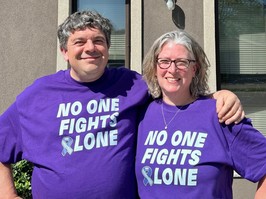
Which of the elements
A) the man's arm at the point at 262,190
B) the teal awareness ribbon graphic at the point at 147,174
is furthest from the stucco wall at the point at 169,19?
the man's arm at the point at 262,190

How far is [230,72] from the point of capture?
5.41 metres

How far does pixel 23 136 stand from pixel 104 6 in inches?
155

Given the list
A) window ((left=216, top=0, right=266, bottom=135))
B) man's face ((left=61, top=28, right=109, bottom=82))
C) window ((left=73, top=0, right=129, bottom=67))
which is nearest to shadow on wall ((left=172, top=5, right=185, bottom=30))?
window ((left=216, top=0, right=266, bottom=135))

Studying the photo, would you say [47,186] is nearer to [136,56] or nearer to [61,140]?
[61,140]

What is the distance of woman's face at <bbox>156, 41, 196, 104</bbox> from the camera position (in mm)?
1868

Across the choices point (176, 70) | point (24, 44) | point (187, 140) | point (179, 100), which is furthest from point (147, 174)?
point (24, 44)

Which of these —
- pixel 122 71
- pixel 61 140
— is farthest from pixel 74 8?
pixel 61 140

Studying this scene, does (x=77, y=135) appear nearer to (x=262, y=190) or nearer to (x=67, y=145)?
(x=67, y=145)

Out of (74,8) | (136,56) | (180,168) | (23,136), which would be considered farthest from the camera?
(74,8)

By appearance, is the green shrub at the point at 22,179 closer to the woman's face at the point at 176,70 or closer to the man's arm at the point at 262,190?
the woman's face at the point at 176,70

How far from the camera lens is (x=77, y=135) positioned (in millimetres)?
1951

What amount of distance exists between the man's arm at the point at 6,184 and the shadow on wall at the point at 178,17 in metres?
3.63

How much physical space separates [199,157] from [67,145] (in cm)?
70

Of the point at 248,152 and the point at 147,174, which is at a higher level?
the point at 248,152
